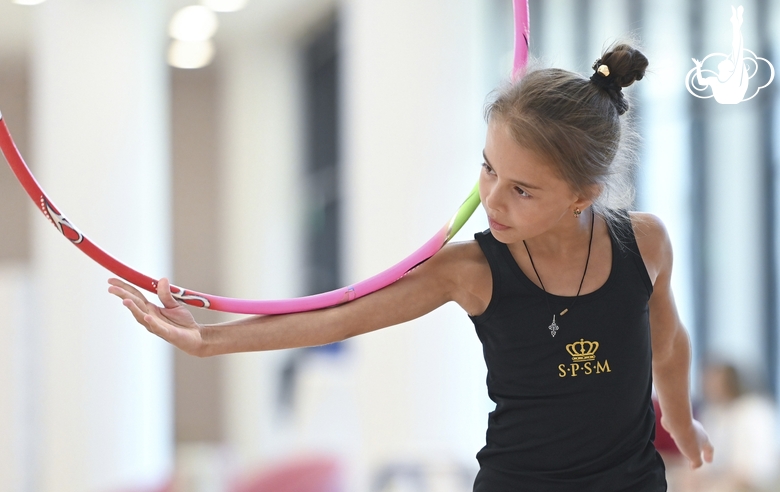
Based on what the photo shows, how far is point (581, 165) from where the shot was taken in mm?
1268

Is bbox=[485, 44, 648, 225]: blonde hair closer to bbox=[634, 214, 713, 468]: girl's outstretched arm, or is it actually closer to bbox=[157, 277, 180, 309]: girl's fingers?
bbox=[634, 214, 713, 468]: girl's outstretched arm

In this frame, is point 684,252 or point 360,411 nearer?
point 360,411

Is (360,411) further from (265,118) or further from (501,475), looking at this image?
(265,118)

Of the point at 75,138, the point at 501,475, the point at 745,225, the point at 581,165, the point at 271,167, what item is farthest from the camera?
the point at 271,167

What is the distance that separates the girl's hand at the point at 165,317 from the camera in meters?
1.27

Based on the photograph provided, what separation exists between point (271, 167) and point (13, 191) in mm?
2624

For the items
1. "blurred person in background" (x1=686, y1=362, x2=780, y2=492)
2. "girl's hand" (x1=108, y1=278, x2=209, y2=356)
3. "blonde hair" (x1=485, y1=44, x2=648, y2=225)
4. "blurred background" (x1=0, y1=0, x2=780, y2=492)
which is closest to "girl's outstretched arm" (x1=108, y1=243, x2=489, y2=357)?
"girl's hand" (x1=108, y1=278, x2=209, y2=356)

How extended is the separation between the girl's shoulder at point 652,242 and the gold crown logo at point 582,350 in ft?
0.52

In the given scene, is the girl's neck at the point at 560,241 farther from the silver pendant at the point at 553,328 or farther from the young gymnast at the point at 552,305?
the silver pendant at the point at 553,328

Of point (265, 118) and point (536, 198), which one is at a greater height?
point (265, 118)

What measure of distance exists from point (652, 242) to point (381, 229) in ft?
8.40

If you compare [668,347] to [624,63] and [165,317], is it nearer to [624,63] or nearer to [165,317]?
[624,63]

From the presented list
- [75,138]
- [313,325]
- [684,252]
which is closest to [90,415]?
[75,138]

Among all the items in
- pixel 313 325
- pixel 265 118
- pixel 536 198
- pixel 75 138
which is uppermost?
pixel 265 118
